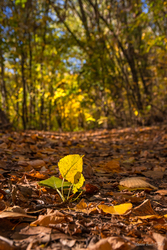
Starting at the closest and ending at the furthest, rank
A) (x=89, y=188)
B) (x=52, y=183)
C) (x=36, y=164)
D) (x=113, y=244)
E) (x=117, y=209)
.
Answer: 1. (x=113, y=244)
2. (x=117, y=209)
3. (x=52, y=183)
4. (x=89, y=188)
5. (x=36, y=164)

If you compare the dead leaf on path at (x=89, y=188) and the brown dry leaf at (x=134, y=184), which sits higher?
the dead leaf on path at (x=89, y=188)

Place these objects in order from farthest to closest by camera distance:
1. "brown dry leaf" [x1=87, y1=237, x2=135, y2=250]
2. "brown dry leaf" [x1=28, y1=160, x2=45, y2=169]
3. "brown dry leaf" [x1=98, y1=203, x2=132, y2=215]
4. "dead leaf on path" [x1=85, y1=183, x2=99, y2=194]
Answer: "brown dry leaf" [x1=28, y1=160, x2=45, y2=169] → "dead leaf on path" [x1=85, y1=183, x2=99, y2=194] → "brown dry leaf" [x1=98, y1=203, x2=132, y2=215] → "brown dry leaf" [x1=87, y1=237, x2=135, y2=250]

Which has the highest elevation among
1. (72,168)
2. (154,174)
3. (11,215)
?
(72,168)

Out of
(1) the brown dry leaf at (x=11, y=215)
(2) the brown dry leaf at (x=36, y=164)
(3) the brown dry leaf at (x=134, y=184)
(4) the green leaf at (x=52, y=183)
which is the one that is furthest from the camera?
(2) the brown dry leaf at (x=36, y=164)

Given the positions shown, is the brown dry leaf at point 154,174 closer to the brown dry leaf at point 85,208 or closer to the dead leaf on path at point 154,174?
the dead leaf on path at point 154,174

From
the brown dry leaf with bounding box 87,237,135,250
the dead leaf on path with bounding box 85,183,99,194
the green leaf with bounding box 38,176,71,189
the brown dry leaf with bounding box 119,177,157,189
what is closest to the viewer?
the brown dry leaf with bounding box 87,237,135,250

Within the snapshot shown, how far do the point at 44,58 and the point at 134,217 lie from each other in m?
5.52

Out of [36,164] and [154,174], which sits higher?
[36,164]

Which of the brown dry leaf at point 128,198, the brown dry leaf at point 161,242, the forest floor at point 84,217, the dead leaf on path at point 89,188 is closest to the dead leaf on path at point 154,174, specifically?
the forest floor at point 84,217

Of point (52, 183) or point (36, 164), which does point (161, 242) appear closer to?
point (52, 183)

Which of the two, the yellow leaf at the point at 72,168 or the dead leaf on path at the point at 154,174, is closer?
the yellow leaf at the point at 72,168

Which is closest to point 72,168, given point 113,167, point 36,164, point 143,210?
point 143,210

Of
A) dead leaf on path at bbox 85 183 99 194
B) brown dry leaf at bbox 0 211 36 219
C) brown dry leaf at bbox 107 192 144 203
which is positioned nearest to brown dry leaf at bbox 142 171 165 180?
brown dry leaf at bbox 107 192 144 203

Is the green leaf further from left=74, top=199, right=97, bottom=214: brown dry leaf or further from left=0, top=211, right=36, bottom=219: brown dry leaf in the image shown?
left=0, top=211, right=36, bottom=219: brown dry leaf
